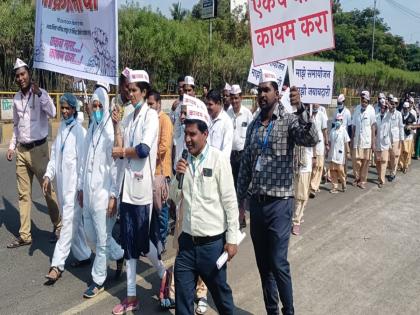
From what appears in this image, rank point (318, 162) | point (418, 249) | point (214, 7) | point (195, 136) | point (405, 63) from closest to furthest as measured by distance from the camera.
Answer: point (195, 136)
point (418, 249)
point (318, 162)
point (214, 7)
point (405, 63)

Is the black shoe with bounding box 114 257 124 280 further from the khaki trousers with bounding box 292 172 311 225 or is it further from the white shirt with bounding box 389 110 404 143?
the white shirt with bounding box 389 110 404 143

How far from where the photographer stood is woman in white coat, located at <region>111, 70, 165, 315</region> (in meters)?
4.18

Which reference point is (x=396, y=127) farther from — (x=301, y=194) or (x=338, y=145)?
(x=301, y=194)

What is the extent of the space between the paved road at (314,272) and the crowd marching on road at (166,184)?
22 cm

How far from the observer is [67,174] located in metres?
4.96

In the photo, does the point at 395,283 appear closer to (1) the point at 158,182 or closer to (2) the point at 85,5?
(1) the point at 158,182

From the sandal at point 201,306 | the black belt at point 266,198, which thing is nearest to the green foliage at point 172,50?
the sandal at point 201,306

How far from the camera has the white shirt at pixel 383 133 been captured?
1100 centimetres

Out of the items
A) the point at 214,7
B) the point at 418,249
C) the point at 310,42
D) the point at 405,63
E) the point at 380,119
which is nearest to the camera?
the point at 310,42

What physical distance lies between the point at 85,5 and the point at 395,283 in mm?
4249

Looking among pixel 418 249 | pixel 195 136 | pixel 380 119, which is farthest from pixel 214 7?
pixel 195 136

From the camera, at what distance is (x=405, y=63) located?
7300cm

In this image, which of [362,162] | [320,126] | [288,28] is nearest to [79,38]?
[288,28]

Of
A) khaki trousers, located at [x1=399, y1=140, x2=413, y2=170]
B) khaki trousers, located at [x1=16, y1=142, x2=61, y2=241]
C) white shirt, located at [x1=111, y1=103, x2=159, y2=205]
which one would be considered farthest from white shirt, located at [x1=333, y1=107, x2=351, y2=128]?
white shirt, located at [x1=111, y1=103, x2=159, y2=205]
